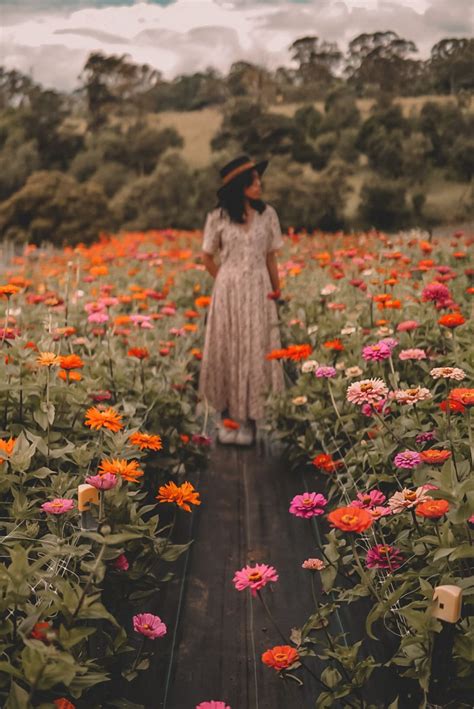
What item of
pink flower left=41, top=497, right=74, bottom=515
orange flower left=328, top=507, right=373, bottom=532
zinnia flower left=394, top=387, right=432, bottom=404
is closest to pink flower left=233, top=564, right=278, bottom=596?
orange flower left=328, top=507, right=373, bottom=532

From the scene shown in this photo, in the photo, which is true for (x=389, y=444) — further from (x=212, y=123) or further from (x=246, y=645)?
(x=212, y=123)

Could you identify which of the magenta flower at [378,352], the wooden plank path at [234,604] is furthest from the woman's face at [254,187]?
the magenta flower at [378,352]

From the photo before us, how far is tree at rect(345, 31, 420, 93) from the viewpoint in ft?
31.1

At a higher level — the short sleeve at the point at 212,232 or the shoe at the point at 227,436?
the short sleeve at the point at 212,232

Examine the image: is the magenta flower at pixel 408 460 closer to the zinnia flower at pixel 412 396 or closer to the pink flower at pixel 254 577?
the zinnia flower at pixel 412 396

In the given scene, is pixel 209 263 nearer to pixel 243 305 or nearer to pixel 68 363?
pixel 243 305

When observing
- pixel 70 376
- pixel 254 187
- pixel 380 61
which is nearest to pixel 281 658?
pixel 70 376

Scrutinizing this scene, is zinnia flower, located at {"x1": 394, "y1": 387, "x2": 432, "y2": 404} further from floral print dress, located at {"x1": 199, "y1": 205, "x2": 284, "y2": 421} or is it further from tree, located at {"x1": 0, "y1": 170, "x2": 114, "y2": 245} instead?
tree, located at {"x1": 0, "y1": 170, "x2": 114, "y2": 245}

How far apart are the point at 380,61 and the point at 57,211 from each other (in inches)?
218

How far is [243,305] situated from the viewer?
3723 mm

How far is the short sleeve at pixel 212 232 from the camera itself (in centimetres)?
367

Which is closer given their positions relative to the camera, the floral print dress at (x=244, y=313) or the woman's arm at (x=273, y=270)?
the floral print dress at (x=244, y=313)

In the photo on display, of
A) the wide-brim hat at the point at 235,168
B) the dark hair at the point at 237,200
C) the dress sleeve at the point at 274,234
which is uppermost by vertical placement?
the wide-brim hat at the point at 235,168

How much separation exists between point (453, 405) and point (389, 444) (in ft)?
1.04
